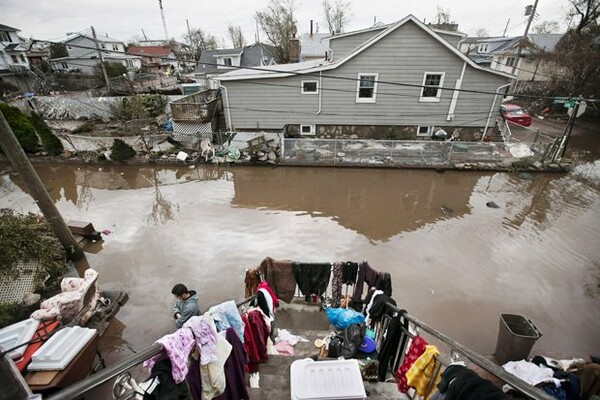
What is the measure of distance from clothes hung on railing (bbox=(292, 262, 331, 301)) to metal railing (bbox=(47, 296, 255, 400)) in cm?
374

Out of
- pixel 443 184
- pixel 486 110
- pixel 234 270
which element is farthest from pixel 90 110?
pixel 486 110

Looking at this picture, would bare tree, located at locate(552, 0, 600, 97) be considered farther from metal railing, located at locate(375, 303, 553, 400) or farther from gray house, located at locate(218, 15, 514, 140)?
metal railing, located at locate(375, 303, 553, 400)

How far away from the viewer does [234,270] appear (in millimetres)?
7527

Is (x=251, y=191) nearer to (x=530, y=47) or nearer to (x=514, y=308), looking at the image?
(x=514, y=308)

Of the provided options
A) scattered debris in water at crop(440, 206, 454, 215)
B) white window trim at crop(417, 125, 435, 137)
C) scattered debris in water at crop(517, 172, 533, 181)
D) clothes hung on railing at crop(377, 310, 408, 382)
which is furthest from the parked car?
clothes hung on railing at crop(377, 310, 408, 382)

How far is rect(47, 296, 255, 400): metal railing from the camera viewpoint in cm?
138

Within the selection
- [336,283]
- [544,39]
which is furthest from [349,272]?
[544,39]

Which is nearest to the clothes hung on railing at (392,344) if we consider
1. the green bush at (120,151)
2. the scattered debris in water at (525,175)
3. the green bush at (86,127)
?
the scattered debris in water at (525,175)

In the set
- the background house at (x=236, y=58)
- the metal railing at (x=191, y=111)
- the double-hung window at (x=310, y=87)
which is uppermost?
the background house at (x=236, y=58)

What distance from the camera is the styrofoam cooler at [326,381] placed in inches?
106

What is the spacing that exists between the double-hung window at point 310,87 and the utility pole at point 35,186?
1162 cm

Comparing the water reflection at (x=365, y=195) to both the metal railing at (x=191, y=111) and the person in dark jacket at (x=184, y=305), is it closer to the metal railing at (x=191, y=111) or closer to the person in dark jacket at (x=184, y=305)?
the metal railing at (x=191, y=111)

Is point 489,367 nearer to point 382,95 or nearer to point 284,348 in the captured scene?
point 284,348

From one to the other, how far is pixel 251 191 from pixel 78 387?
1050 cm
